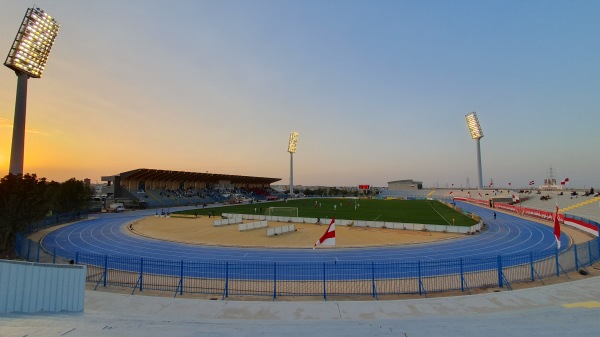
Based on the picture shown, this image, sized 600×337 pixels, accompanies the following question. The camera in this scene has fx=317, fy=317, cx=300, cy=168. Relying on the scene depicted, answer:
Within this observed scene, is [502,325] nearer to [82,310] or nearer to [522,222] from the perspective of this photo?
[82,310]

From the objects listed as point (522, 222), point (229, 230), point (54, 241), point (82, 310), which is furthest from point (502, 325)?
point (522, 222)

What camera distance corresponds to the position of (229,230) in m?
36.9

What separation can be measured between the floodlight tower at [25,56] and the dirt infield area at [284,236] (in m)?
18.8

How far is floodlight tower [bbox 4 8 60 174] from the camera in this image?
129 ft

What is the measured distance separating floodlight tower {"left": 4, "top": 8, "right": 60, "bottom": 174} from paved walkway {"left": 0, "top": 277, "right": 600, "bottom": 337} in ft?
134

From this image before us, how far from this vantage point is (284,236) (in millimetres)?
32719

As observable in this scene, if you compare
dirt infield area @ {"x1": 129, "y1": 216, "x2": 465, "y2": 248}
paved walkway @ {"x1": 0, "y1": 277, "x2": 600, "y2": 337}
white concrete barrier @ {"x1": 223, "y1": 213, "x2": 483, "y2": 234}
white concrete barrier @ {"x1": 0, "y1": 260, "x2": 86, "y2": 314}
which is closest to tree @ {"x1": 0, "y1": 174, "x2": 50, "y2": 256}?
dirt infield area @ {"x1": 129, "y1": 216, "x2": 465, "y2": 248}

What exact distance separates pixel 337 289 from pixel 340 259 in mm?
8380

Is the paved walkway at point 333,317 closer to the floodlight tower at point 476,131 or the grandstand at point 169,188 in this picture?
the grandstand at point 169,188

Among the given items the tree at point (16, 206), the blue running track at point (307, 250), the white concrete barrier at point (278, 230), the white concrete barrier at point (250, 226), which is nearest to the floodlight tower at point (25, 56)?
the blue running track at point (307, 250)

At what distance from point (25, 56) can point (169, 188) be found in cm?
5085

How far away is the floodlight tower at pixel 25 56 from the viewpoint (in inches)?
1547

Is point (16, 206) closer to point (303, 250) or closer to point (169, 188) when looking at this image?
point (303, 250)

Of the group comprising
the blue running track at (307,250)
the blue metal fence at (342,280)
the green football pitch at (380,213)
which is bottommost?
the blue running track at (307,250)
